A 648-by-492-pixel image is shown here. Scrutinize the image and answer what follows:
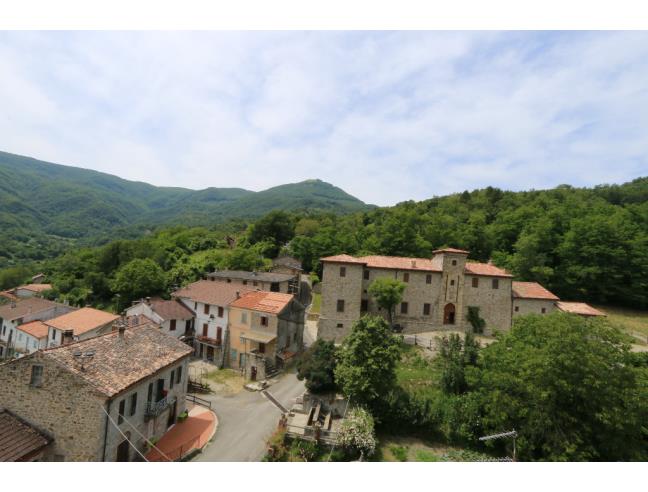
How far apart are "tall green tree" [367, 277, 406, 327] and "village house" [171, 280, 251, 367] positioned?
13.4 meters

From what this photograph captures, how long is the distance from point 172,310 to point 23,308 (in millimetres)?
20649

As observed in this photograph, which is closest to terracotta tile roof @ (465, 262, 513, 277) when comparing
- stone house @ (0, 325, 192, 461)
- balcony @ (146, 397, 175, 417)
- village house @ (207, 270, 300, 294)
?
village house @ (207, 270, 300, 294)

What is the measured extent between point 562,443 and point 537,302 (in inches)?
706

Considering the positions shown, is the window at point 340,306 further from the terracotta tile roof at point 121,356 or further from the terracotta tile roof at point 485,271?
the terracotta tile roof at point 121,356

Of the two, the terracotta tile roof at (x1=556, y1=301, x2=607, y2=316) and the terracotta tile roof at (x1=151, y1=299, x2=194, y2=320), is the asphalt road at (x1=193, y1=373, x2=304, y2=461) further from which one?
the terracotta tile roof at (x1=556, y1=301, x2=607, y2=316)

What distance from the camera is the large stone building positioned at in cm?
2995

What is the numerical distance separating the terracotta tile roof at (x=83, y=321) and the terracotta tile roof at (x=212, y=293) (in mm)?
6458

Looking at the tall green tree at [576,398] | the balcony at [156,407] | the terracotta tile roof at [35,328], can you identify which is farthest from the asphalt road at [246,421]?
the terracotta tile roof at [35,328]

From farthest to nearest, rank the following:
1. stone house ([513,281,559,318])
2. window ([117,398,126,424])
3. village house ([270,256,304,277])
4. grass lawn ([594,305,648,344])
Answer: village house ([270,256,304,277]), grass lawn ([594,305,648,344]), stone house ([513,281,559,318]), window ([117,398,126,424])

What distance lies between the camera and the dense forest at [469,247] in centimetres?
3903

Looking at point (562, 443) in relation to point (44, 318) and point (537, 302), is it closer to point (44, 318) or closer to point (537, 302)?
point (537, 302)

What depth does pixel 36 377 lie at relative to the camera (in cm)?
1373

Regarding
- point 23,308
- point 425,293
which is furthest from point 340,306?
point 23,308

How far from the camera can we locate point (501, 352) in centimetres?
1853
